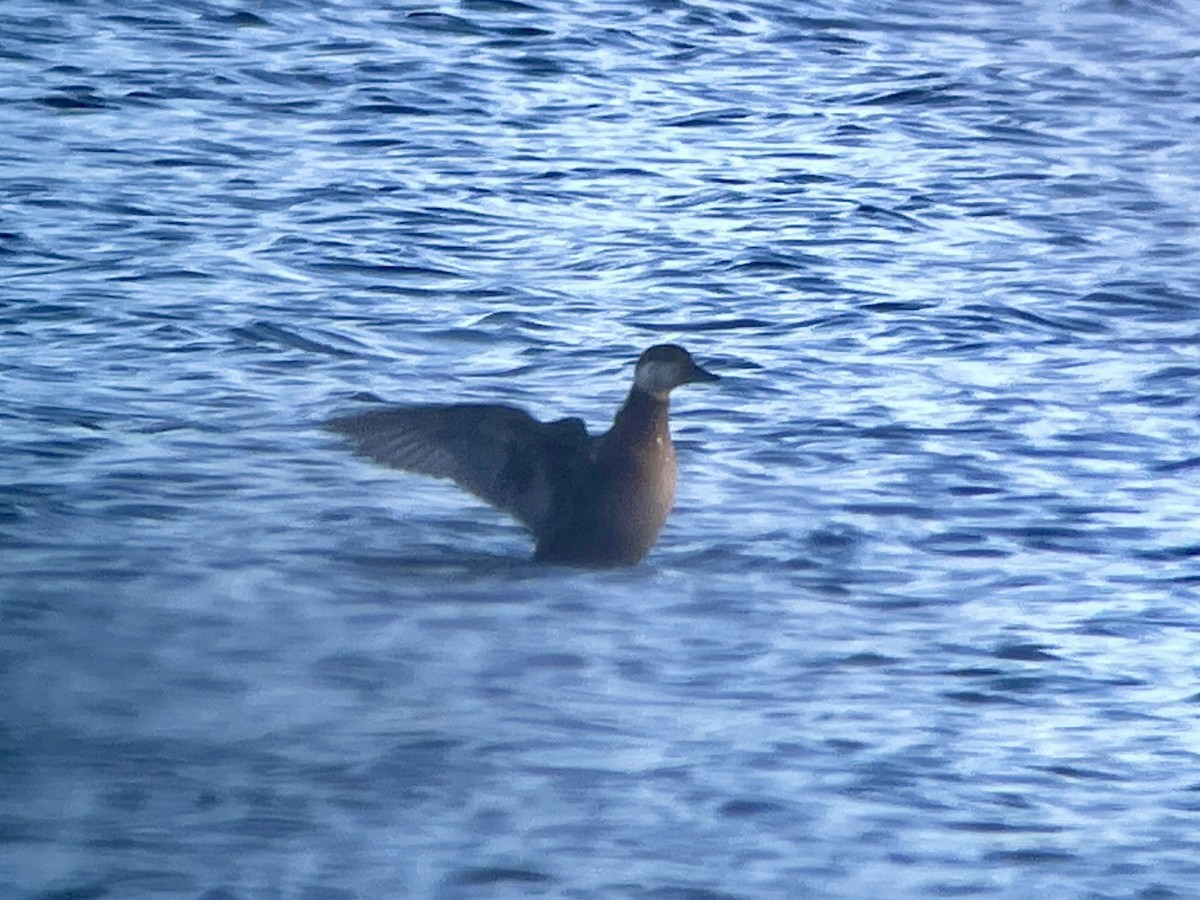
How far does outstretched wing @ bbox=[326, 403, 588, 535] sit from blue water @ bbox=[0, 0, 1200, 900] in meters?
0.28

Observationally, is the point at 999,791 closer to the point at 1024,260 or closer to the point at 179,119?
the point at 1024,260

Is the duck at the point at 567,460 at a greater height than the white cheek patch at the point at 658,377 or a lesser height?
lesser

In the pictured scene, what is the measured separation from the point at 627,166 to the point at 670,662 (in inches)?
267

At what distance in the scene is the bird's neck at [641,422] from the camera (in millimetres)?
7539

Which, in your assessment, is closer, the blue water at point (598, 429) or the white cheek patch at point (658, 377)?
the blue water at point (598, 429)

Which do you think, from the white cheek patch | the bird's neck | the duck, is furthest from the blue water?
the white cheek patch

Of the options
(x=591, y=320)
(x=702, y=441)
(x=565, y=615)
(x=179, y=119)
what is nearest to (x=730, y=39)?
(x=179, y=119)

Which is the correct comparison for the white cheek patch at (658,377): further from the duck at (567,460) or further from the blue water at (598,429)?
the blue water at (598,429)

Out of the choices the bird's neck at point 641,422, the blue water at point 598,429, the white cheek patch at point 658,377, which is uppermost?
the white cheek patch at point 658,377

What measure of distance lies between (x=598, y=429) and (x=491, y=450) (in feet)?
6.17

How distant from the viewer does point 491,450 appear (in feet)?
25.1

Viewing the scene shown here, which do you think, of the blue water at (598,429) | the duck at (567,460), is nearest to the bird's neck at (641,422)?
the duck at (567,460)

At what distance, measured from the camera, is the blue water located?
5930 millimetres

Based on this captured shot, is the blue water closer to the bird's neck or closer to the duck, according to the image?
the duck
